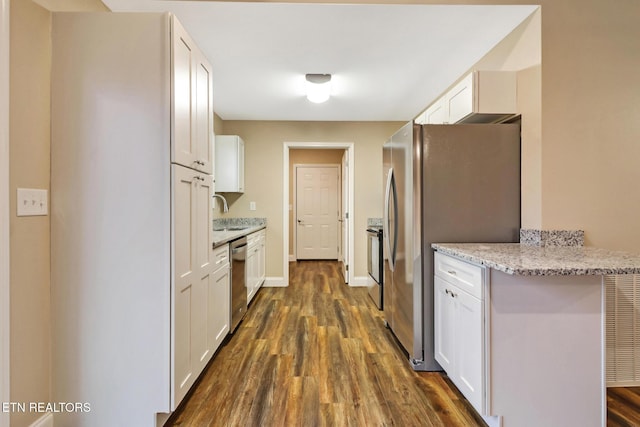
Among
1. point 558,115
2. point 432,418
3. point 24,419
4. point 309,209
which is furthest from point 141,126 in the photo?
point 309,209

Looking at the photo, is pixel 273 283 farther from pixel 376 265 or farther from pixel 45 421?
pixel 45 421

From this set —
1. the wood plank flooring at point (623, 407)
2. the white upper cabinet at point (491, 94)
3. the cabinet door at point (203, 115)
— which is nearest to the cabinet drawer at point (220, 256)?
the cabinet door at point (203, 115)

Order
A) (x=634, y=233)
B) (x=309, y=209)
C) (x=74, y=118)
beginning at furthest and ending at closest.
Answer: (x=309, y=209) < (x=634, y=233) < (x=74, y=118)

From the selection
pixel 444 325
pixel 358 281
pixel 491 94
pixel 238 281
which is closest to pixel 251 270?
pixel 238 281

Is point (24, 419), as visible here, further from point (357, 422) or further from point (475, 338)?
point (475, 338)

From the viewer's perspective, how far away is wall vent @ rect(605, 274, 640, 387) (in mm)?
1823

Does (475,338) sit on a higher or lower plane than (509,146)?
lower

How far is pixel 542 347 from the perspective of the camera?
4.61 ft

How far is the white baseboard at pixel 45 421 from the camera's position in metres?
1.37

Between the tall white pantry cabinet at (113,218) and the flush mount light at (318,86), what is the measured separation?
1568 mm

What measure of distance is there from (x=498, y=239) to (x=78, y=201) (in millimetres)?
2525

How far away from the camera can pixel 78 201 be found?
1456 mm

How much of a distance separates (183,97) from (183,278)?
3.25 ft
